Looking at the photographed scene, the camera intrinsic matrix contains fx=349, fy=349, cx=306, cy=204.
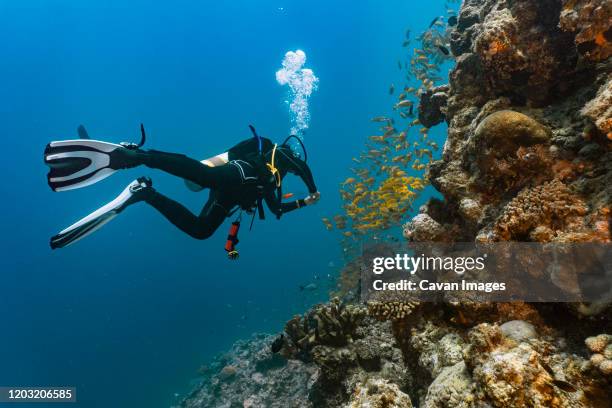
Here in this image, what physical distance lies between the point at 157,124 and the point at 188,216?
8700 cm

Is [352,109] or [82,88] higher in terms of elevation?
[352,109]

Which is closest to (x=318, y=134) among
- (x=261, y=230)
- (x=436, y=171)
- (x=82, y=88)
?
(x=261, y=230)

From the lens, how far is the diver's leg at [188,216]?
6176 mm

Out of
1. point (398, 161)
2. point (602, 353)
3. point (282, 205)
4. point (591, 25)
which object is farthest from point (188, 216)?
point (398, 161)

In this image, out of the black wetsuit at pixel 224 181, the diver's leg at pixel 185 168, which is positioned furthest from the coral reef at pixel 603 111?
the diver's leg at pixel 185 168

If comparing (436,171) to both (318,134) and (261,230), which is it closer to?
(261,230)

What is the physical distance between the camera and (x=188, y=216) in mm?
6281

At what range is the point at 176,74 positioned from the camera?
85.0 metres

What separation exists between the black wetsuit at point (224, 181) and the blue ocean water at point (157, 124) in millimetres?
42710

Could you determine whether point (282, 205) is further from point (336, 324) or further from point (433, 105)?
point (433, 105)

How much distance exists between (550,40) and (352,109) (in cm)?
10090

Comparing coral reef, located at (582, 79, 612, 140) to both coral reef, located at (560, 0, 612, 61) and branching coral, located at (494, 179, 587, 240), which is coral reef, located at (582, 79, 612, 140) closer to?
branching coral, located at (494, 179, 587, 240)

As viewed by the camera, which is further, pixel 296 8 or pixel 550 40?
pixel 296 8

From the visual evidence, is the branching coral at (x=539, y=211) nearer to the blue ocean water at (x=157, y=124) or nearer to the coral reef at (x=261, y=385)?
the coral reef at (x=261, y=385)
